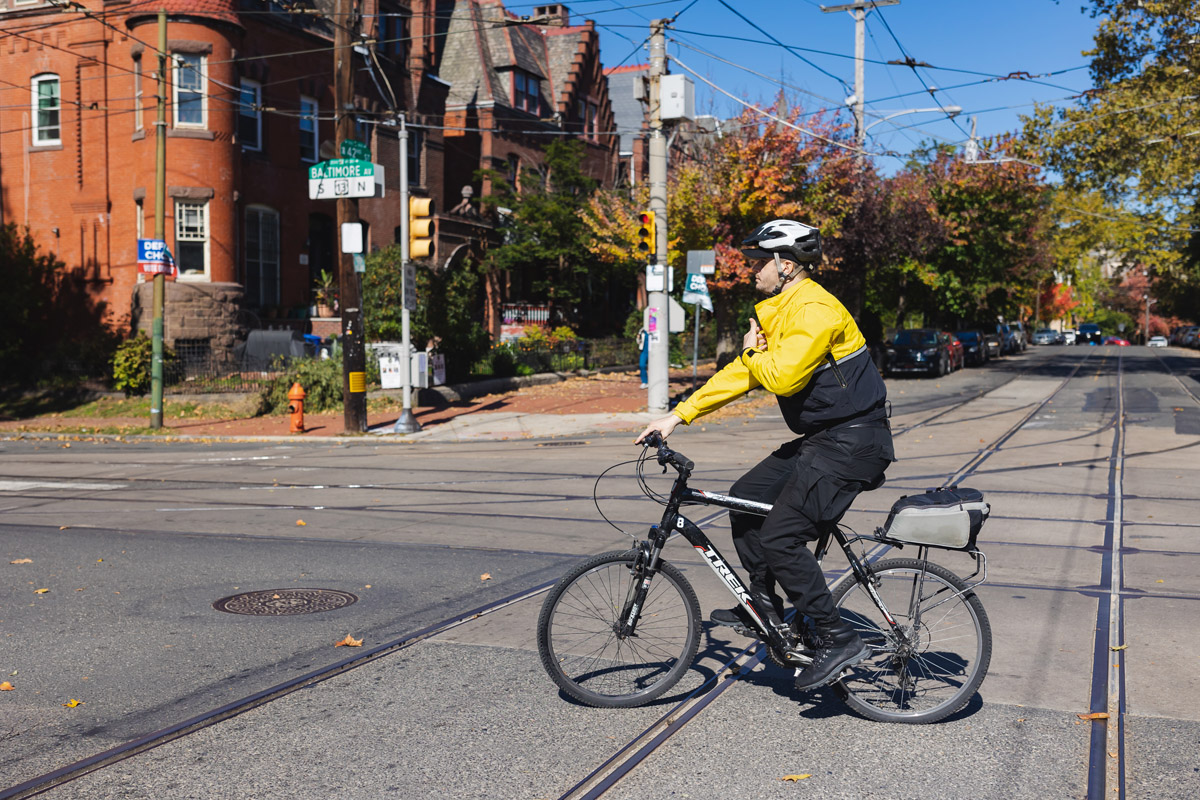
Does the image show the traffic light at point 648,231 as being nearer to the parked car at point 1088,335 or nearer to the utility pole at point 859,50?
the utility pole at point 859,50

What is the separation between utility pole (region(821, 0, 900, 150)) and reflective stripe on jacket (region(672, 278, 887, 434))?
90.4ft

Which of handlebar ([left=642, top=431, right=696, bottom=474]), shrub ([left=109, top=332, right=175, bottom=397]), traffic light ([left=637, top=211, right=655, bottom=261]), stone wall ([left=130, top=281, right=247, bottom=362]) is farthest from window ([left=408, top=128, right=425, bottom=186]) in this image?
handlebar ([left=642, top=431, right=696, bottom=474])

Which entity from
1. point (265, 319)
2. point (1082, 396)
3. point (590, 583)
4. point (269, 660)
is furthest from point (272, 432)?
point (1082, 396)

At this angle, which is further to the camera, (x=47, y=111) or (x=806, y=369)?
(x=47, y=111)

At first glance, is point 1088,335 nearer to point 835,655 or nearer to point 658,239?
point 658,239

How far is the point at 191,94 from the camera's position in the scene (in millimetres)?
26766

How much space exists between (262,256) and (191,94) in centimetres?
467

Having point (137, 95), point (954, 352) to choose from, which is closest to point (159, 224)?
point (137, 95)

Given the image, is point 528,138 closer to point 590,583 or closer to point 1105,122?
point 1105,122

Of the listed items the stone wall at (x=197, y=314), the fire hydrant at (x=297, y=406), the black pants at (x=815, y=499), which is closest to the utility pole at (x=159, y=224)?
the fire hydrant at (x=297, y=406)

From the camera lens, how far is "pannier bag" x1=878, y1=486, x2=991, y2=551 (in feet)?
14.6

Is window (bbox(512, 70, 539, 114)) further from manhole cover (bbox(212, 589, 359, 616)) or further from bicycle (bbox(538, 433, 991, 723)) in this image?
bicycle (bbox(538, 433, 991, 723))

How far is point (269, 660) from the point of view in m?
5.57

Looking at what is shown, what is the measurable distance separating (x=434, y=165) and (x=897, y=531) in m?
33.9
